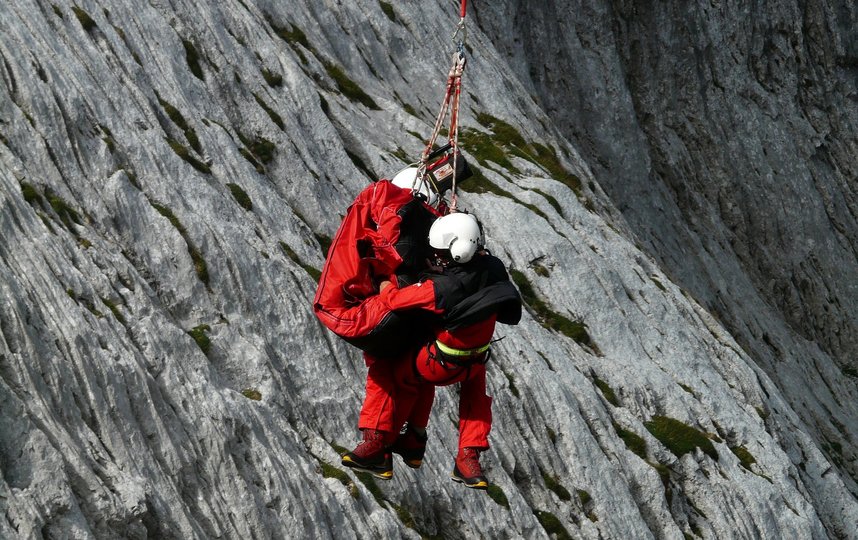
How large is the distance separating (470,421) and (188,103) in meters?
18.3

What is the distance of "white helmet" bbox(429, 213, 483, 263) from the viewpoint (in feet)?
53.0

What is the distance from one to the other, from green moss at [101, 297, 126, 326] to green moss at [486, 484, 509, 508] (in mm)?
9955

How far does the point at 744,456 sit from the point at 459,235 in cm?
2458

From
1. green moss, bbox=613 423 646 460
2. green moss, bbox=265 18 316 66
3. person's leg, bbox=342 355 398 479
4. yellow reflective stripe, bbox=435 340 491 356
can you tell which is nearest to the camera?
yellow reflective stripe, bbox=435 340 491 356

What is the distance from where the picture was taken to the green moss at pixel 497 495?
30.0 m

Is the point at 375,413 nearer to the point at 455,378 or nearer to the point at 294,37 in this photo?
the point at 455,378

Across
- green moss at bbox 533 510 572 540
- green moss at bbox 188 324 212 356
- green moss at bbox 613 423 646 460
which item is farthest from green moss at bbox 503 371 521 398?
green moss at bbox 188 324 212 356

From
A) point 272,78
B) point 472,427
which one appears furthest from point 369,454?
point 272,78

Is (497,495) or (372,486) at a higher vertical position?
(372,486)

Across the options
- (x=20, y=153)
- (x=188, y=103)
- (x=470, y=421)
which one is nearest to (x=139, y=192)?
(x=20, y=153)

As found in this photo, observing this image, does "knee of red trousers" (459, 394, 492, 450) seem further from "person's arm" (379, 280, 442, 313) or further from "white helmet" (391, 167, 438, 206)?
"white helmet" (391, 167, 438, 206)

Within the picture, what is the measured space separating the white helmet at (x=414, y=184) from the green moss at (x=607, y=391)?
19823mm

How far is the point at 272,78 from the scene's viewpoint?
3747cm

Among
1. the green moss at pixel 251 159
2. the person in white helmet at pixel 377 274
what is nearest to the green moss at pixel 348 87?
the green moss at pixel 251 159
